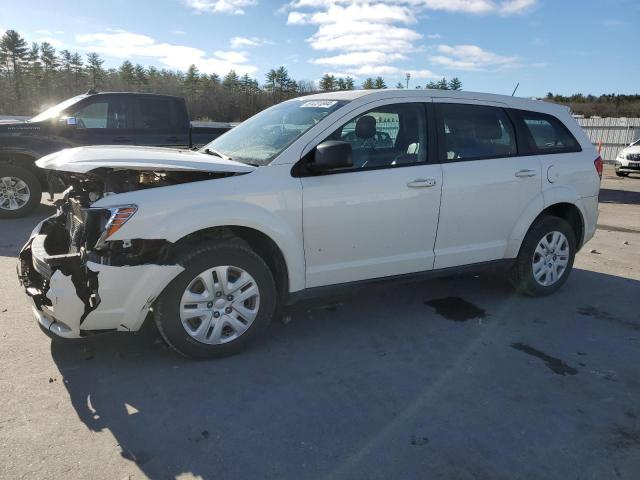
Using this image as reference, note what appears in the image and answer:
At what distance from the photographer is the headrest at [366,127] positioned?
390 centimetres

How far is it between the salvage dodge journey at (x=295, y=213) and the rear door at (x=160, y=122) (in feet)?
15.8

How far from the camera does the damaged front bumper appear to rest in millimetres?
3100

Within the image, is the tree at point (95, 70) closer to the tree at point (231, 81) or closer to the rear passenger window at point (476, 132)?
the tree at point (231, 81)

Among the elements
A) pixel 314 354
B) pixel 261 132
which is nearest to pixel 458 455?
pixel 314 354

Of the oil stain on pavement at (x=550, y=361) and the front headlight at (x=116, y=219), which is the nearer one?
the front headlight at (x=116, y=219)

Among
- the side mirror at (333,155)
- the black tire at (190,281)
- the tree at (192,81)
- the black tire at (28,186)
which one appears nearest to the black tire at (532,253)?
the side mirror at (333,155)

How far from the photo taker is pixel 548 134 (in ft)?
16.0

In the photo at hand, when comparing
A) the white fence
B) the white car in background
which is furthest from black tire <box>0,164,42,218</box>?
the white fence

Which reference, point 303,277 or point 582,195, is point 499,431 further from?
point 582,195

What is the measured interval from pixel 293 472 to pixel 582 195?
4015 mm

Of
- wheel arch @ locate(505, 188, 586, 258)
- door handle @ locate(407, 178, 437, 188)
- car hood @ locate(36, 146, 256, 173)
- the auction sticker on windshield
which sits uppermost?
the auction sticker on windshield

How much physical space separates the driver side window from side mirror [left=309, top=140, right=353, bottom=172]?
280mm

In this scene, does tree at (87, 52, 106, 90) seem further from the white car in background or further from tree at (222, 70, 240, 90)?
the white car in background

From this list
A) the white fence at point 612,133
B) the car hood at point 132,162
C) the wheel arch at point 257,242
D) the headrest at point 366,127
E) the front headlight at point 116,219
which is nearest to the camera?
the front headlight at point 116,219
